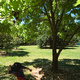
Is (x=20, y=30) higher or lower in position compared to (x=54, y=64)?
higher

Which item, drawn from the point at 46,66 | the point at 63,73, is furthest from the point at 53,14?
the point at 46,66

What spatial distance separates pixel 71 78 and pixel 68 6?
3947 millimetres

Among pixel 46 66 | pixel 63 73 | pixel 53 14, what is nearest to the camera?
pixel 53 14

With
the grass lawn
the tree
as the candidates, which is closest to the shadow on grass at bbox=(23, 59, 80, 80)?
the grass lawn

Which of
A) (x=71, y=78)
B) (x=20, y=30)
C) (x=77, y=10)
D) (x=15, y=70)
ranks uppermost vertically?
(x=77, y=10)

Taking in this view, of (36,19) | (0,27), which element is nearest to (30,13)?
(36,19)

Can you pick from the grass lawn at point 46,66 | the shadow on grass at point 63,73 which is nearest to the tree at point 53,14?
the shadow on grass at point 63,73

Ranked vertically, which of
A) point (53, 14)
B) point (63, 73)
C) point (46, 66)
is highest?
point (53, 14)

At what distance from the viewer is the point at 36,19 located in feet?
18.6

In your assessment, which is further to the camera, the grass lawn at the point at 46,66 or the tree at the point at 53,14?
the grass lawn at the point at 46,66

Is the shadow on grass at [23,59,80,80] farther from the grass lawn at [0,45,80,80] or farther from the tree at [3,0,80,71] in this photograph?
the tree at [3,0,80,71]

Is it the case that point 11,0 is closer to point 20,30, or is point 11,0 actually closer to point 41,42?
point 20,30

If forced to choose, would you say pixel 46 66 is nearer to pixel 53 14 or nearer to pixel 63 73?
pixel 63 73

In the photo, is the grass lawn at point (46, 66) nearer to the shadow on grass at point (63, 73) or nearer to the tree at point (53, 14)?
the shadow on grass at point (63, 73)
